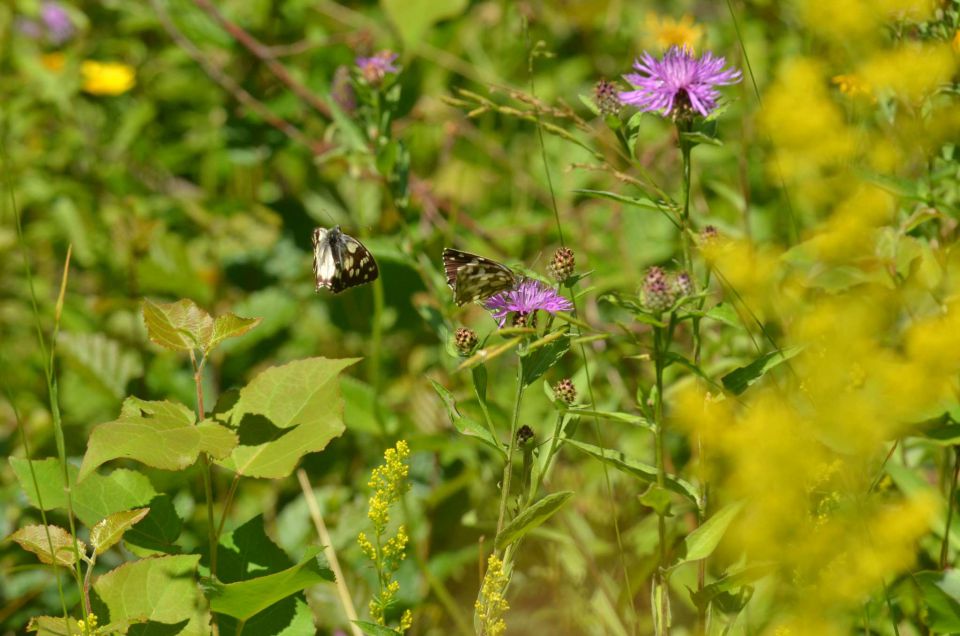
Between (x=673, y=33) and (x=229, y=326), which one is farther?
(x=673, y=33)

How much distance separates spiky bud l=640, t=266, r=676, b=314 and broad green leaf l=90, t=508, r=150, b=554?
562mm

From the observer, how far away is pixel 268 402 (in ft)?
3.89

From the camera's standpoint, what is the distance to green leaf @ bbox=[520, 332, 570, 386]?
3.56 feet

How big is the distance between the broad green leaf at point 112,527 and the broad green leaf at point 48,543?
2cm

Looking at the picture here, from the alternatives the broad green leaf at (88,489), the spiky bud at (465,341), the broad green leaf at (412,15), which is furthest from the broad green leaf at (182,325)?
the broad green leaf at (412,15)

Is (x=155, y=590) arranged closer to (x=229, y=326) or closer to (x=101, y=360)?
(x=229, y=326)

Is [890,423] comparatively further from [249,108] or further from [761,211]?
[249,108]

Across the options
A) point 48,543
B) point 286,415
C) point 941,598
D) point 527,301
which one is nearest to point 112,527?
point 48,543

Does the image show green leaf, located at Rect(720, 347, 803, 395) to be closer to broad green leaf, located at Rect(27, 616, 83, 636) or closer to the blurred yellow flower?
broad green leaf, located at Rect(27, 616, 83, 636)

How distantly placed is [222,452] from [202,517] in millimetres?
991

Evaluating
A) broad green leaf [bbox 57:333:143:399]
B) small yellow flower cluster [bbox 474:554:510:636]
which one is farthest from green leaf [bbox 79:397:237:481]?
broad green leaf [bbox 57:333:143:399]

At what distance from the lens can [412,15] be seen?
229 cm

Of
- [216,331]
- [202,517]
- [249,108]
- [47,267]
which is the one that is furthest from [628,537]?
[47,267]

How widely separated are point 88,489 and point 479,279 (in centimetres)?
52
